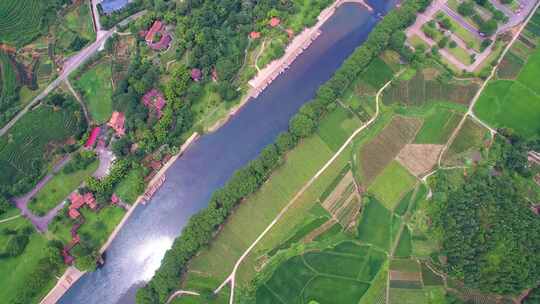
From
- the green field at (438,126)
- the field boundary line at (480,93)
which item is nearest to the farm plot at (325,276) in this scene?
the field boundary line at (480,93)

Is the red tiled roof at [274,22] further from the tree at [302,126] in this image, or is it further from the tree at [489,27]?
the tree at [489,27]

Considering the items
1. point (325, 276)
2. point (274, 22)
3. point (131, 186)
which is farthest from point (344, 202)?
point (274, 22)

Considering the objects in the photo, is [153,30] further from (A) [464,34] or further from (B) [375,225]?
(A) [464,34]

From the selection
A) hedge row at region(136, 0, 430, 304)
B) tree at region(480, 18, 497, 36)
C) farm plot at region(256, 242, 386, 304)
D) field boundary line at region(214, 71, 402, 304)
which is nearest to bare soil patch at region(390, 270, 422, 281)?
farm plot at region(256, 242, 386, 304)

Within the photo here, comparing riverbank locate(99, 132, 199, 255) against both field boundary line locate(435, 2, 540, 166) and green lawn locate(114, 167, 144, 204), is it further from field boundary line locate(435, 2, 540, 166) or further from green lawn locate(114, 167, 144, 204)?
field boundary line locate(435, 2, 540, 166)

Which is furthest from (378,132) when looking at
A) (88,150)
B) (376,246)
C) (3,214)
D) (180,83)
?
(3,214)

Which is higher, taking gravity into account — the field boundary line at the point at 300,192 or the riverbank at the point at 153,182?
the riverbank at the point at 153,182
